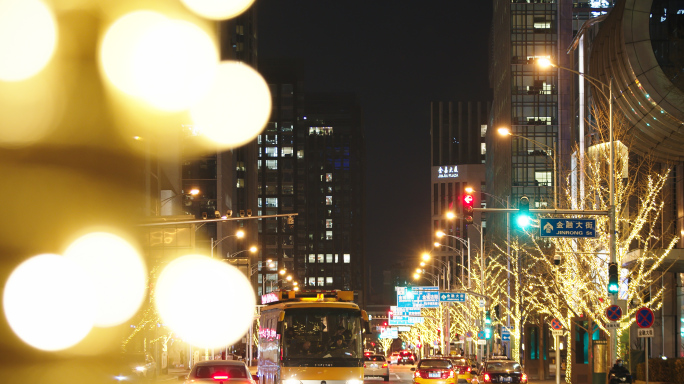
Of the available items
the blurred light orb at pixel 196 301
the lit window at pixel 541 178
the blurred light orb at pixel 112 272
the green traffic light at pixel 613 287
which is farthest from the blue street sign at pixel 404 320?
the green traffic light at pixel 613 287

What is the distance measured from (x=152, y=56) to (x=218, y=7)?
314ft

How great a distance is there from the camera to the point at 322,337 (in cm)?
2556

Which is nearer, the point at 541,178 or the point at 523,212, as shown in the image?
the point at 523,212

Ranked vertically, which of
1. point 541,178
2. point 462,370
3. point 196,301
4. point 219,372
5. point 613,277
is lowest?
point 462,370

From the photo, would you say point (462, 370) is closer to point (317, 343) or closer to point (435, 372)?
point (435, 372)

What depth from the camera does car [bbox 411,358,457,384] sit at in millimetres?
36594

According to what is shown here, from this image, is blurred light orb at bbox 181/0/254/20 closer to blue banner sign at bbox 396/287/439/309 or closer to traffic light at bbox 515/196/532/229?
blue banner sign at bbox 396/287/439/309

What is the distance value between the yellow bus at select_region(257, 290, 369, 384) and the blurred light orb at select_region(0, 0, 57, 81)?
427 inches

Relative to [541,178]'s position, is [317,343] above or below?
below

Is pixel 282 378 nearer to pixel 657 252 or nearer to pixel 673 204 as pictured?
pixel 657 252

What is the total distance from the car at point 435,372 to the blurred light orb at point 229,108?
105891 mm

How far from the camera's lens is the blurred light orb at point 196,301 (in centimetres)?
6712

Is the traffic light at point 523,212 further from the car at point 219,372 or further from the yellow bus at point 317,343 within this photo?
the car at point 219,372

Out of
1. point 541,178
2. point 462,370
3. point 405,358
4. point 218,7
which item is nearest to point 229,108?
point 218,7
